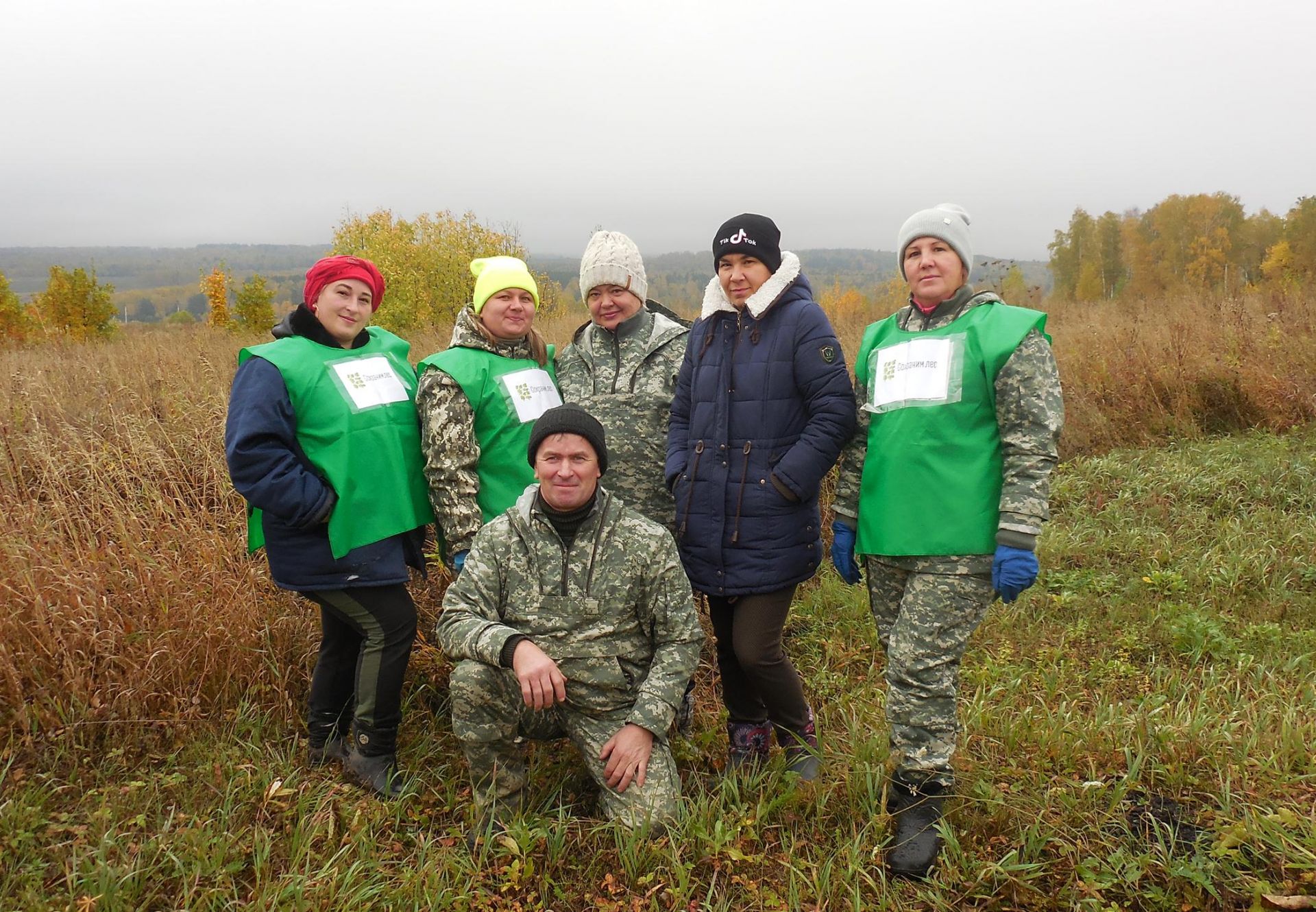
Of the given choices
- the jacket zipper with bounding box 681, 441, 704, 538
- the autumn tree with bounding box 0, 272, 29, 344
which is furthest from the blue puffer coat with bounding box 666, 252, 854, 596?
the autumn tree with bounding box 0, 272, 29, 344

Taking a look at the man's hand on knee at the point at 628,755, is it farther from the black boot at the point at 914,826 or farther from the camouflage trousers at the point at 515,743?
the black boot at the point at 914,826

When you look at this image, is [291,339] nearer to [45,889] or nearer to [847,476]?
[45,889]

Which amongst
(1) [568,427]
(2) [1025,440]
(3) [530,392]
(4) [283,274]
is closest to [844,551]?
(2) [1025,440]

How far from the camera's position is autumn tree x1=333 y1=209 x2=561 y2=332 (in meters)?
18.0

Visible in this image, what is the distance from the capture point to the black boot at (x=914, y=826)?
7.44 ft

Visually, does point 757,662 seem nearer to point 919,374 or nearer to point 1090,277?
point 919,374

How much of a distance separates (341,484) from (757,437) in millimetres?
1451

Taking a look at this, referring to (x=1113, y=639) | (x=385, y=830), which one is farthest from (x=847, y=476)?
(x=1113, y=639)

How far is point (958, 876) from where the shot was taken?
2.21m

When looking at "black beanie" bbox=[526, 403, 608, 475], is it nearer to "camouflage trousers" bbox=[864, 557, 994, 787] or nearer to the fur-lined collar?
the fur-lined collar

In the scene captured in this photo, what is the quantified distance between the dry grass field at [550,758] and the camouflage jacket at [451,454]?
3.20 feet

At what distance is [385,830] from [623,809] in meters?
0.83

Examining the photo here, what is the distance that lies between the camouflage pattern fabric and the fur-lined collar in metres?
0.80

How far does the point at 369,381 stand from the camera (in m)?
2.78
